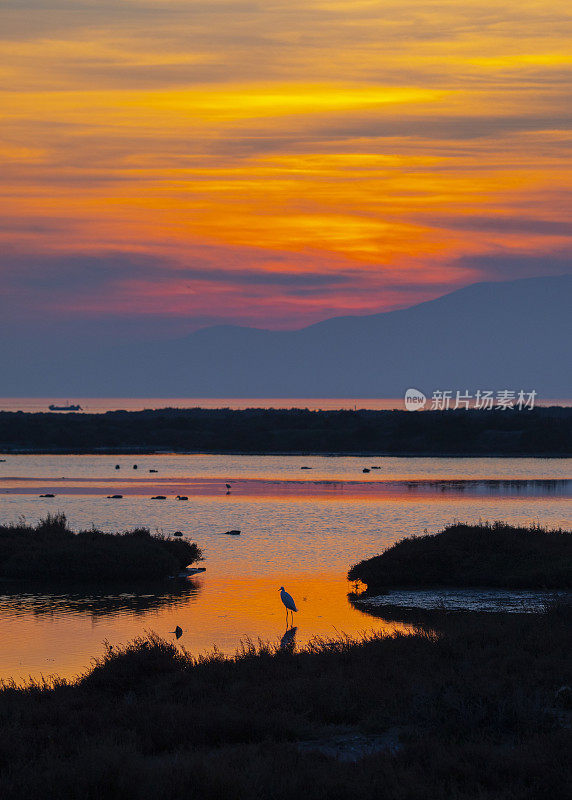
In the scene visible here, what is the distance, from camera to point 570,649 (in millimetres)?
14719

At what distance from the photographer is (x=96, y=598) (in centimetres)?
2547

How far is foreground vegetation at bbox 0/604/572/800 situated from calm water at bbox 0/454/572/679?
4.56 metres

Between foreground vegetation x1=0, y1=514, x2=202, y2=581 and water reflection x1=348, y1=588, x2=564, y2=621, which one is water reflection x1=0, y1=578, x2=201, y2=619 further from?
water reflection x1=348, y1=588, x2=564, y2=621

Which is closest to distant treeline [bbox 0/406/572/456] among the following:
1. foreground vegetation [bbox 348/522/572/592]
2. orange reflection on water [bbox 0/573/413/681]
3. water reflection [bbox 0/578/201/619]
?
foreground vegetation [bbox 348/522/572/592]

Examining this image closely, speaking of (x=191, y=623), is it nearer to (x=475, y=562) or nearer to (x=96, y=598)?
(x=96, y=598)

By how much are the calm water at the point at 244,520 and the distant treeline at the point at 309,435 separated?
39.9 feet

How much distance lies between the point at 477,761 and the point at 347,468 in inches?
2658

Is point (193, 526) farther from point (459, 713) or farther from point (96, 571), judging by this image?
point (459, 713)

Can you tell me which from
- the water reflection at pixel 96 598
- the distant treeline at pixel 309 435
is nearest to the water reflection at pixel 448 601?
the water reflection at pixel 96 598

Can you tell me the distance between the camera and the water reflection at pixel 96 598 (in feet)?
77.4

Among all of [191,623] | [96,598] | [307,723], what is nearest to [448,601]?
[191,623]

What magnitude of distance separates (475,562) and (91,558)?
1074 centimetres

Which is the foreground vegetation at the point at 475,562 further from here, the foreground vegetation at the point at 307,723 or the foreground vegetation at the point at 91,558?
the foreground vegetation at the point at 307,723

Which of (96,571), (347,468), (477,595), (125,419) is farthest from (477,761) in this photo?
(125,419)
